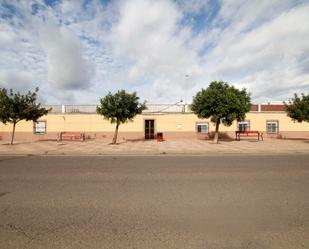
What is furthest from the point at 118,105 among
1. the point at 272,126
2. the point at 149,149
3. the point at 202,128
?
the point at 272,126

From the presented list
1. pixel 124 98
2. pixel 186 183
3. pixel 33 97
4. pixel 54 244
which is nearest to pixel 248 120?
pixel 124 98

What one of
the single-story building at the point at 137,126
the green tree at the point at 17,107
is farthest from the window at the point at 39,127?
the green tree at the point at 17,107

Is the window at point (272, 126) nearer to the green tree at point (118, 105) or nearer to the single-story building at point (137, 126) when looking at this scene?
the single-story building at point (137, 126)

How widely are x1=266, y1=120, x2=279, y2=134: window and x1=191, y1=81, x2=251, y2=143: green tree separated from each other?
9.97 metres

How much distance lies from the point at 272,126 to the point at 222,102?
42.1 feet

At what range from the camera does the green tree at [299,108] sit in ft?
75.1

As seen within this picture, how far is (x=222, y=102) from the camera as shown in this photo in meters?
22.2

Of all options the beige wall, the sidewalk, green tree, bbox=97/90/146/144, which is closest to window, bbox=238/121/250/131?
the beige wall

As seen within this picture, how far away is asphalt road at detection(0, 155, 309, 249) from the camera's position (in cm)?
382

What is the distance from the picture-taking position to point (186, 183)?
24.7 ft

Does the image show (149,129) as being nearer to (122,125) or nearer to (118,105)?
(122,125)

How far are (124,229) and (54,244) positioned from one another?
41.8 inches

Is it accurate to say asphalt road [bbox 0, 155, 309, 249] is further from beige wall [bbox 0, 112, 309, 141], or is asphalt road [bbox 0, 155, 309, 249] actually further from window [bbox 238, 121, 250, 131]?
window [bbox 238, 121, 250, 131]

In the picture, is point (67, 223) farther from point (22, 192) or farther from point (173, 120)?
point (173, 120)
